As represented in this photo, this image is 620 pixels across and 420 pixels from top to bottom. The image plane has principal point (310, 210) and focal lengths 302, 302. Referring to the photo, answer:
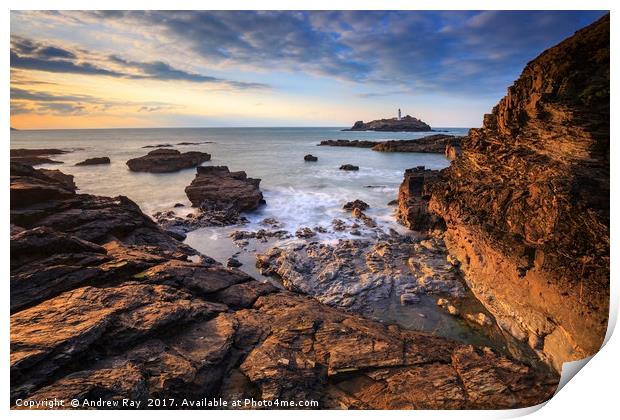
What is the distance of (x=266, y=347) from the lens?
4.45m

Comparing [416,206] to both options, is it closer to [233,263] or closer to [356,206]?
[356,206]

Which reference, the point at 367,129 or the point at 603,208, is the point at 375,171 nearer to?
the point at 603,208

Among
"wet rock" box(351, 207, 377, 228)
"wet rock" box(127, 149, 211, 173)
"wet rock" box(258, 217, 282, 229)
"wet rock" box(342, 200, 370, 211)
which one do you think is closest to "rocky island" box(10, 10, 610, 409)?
"wet rock" box(351, 207, 377, 228)

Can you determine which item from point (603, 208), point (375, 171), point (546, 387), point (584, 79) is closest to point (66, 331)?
point (546, 387)

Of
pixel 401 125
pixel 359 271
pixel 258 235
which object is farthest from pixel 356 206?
pixel 401 125

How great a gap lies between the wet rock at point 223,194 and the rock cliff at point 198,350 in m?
9.76

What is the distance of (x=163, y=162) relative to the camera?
2656 cm

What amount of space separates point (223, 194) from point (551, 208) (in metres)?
13.9

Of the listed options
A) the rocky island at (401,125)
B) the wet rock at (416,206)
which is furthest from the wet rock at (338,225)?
the rocky island at (401,125)

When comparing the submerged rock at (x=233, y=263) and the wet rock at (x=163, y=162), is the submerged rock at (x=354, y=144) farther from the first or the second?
the submerged rock at (x=233, y=263)

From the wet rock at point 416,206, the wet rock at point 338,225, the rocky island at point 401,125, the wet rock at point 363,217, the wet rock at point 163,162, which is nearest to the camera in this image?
the wet rock at point 416,206

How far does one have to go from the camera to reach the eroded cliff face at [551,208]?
5031 mm

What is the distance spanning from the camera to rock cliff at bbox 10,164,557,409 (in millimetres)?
3639

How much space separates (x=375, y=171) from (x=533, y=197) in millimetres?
22524
